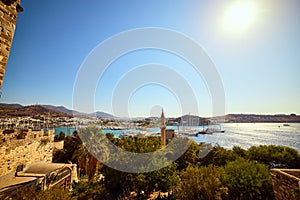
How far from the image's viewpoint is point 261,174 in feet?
→ 28.9

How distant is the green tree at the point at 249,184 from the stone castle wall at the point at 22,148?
13439 millimetres

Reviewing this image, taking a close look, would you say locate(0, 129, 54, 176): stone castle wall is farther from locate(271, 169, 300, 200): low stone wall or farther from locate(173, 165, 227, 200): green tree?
locate(271, 169, 300, 200): low stone wall

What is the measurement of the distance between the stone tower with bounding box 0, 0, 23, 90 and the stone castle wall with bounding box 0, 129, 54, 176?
9209 millimetres

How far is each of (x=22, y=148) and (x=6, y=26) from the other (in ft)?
41.8

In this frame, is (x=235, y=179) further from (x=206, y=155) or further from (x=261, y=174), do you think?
(x=206, y=155)

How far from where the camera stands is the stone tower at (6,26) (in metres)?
2.54

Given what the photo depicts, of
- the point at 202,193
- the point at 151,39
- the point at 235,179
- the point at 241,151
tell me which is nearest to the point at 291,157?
the point at 241,151

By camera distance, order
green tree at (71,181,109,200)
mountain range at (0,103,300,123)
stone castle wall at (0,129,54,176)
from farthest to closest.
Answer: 1. mountain range at (0,103,300,123)
2. stone castle wall at (0,129,54,176)
3. green tree at (71,181,109,200)

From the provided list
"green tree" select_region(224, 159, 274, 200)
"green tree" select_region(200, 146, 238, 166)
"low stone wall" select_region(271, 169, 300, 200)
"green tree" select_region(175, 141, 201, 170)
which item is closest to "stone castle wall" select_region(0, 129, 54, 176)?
"green tree" select_region(224, 159, 274, 200)

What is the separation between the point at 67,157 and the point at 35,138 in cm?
554

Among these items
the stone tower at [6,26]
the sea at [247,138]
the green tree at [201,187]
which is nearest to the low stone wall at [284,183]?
the green tree at [201,187]

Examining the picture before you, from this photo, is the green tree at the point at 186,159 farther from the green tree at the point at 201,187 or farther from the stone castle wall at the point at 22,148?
the stone castle wall at the point at 22,148

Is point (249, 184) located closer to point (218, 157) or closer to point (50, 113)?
point (218, 157)

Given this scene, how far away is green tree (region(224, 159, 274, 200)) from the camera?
831 cm
